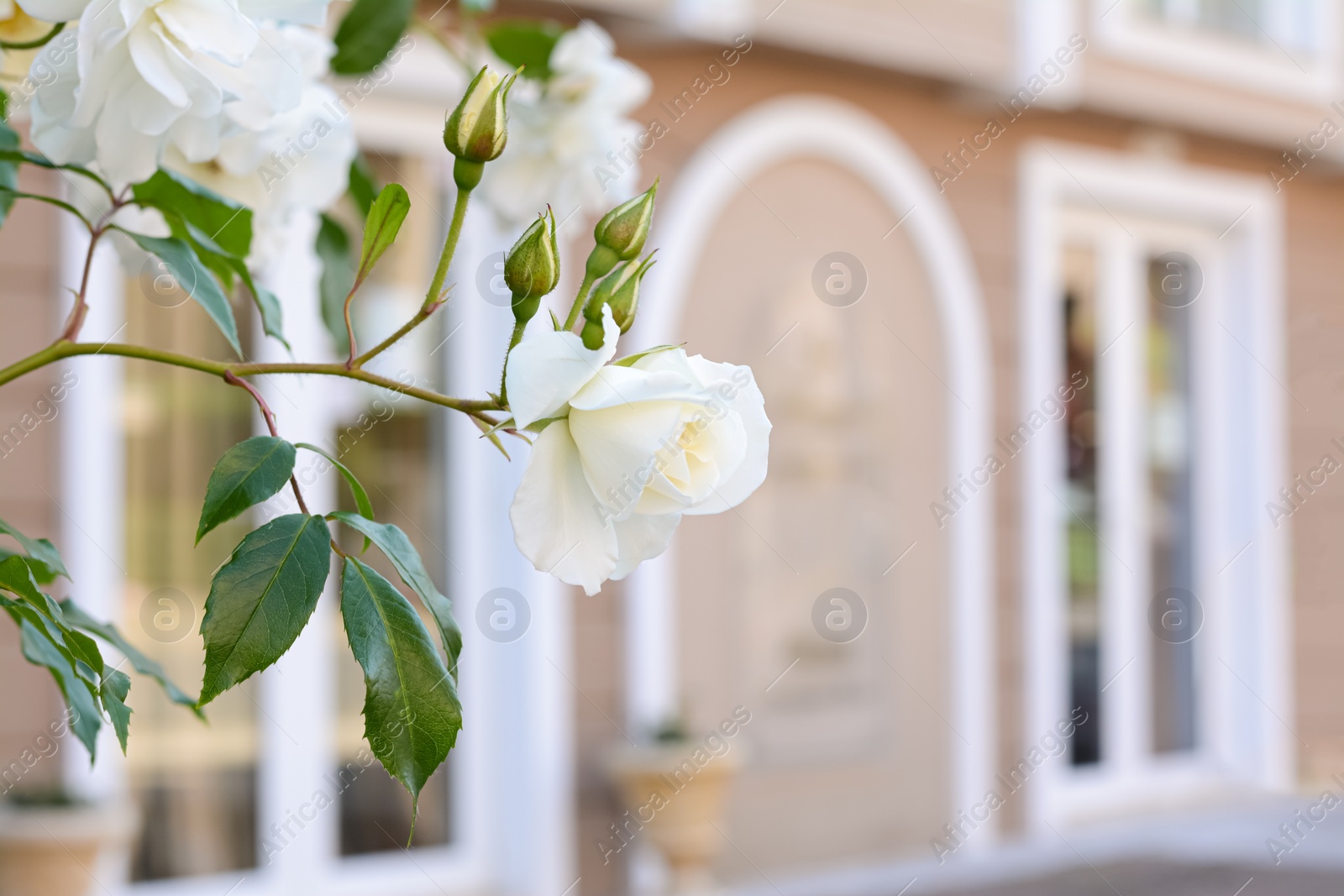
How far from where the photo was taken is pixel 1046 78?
15.7ft

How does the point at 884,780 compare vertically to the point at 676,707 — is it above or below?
below

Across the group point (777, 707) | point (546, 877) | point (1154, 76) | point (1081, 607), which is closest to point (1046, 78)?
point (1154, 76)

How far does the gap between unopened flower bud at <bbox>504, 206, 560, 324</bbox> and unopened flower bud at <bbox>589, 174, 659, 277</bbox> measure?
1.3 inches

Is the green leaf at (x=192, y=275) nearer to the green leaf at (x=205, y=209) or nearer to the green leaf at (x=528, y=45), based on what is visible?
the green leaf at (x=205, y=209)

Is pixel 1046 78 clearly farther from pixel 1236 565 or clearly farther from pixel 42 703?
pixel 42 703

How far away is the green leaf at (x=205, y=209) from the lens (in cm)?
84

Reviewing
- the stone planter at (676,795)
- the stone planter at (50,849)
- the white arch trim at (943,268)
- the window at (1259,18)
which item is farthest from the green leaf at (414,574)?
the window at (1259,18)

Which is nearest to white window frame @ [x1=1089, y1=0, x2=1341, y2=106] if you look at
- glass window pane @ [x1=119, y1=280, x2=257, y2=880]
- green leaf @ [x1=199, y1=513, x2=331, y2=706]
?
glass window pane @ [x1=119, y1=280, x2=257, y2=880]

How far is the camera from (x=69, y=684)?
76 centimetres

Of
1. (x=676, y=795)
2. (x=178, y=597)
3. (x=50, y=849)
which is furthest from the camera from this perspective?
(x=676, y=795)

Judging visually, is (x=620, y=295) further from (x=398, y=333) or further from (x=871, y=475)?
(x=871, y=475)

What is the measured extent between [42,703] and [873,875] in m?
2.49

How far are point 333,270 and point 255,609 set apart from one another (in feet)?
1.85

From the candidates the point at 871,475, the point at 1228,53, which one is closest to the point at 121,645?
the point at 871,475
